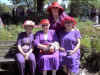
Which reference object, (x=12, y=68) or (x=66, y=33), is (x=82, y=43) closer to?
(x=66, y=33)

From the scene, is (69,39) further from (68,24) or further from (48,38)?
(48,38)

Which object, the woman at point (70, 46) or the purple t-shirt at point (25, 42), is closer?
the woman at point (70, 46)

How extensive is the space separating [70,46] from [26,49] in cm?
91

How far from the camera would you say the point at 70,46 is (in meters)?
3.71

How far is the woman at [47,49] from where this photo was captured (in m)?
3.56

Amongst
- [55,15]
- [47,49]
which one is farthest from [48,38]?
[55,15]

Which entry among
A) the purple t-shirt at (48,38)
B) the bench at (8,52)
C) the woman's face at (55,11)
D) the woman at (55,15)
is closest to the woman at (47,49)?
the purple t-shirt at (48,38)

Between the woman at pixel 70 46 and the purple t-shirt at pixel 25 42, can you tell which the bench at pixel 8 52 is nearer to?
the purple t-shirt at pixel 25 42

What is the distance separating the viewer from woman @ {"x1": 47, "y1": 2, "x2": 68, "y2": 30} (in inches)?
154

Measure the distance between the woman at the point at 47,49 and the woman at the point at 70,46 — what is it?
171mm

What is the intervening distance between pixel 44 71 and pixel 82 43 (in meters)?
1.67

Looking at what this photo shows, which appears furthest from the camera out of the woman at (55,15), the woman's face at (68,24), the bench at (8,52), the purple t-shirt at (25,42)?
the bench at (8,52)

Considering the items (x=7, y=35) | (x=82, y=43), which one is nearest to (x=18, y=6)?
(x=7, y=35)

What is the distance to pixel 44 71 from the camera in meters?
3.59
